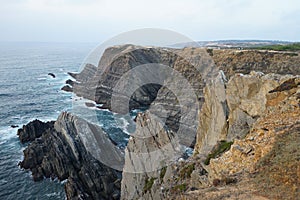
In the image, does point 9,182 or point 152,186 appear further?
point 9,182

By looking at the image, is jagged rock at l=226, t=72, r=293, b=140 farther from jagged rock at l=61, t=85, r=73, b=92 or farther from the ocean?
jagged rock at l=61, t=85, r=73, b=92

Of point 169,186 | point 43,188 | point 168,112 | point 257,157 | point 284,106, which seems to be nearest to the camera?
point 257,157

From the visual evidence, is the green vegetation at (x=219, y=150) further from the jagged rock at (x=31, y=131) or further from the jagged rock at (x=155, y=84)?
the jagged rock at (x=31, y=131)

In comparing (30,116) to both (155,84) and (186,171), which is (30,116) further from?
(186,171)

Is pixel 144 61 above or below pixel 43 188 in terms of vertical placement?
above

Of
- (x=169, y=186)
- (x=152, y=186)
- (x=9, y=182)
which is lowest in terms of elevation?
(x=9, y=182)

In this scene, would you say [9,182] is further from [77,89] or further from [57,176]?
[77,89]

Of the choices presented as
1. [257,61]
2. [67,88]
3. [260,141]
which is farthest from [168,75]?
[260,141]

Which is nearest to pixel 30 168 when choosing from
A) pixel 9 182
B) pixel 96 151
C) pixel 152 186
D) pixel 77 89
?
pixel 9 182
